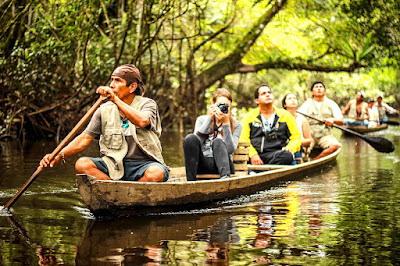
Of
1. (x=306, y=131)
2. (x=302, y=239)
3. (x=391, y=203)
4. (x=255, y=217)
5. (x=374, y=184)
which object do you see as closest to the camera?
(x=302, y=239)

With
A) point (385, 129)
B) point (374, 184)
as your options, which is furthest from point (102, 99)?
point (385, 129)

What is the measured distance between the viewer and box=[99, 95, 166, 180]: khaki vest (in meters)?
4.85

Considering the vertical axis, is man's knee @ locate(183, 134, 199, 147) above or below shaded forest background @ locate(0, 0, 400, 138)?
below

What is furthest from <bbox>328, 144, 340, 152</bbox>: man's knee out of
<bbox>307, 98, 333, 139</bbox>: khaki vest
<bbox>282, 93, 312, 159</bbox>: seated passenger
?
<bbox>282, 93, 312, 159</bbox>: seated passenger

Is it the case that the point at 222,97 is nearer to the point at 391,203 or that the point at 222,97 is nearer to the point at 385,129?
the point at 391,203

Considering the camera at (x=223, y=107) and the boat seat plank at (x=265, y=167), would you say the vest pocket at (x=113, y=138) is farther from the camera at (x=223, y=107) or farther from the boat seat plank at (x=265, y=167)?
the boat seat plank at (x=265, y=167)

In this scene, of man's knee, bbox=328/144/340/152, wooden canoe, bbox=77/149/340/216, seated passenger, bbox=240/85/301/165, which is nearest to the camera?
wooden canoe, bbox=77/149/340/216

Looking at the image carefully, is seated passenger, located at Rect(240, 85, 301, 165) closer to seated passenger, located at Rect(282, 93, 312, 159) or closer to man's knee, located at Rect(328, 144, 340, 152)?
seated passenger, located at Rect(282, 93, 312, 159)

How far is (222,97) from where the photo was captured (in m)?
5.93

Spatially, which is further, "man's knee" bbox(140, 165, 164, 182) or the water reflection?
"man's knee" bbox(140, 165, 164, 182)

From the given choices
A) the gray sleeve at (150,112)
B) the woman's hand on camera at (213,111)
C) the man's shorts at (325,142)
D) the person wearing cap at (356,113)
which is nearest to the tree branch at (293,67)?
the person wearing cap at (356,113)

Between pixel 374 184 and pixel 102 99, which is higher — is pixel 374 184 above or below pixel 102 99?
below

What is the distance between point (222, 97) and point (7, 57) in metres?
6.81

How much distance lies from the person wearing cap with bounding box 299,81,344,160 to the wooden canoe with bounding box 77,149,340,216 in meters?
4.09
